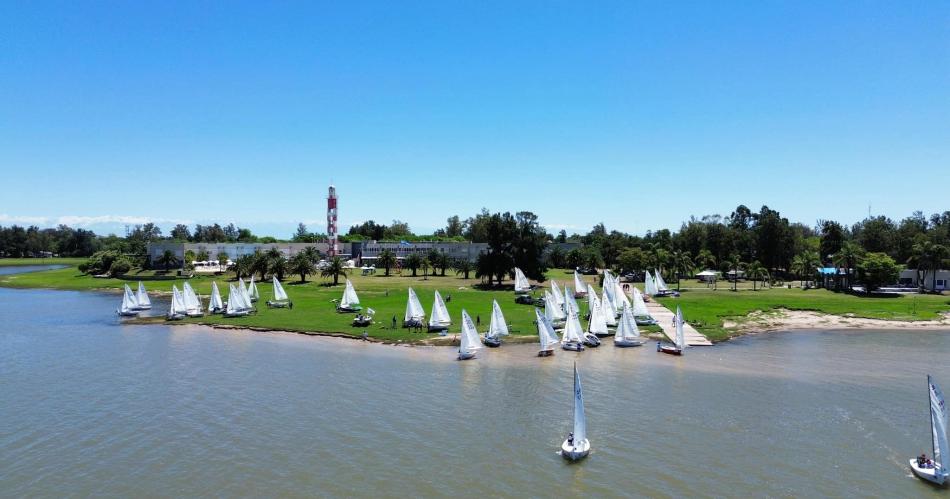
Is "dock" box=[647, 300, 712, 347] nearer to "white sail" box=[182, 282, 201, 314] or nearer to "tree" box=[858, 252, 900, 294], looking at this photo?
"tree" box=[858, 252, 900, 294]

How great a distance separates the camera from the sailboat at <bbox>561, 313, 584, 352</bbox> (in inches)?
2286

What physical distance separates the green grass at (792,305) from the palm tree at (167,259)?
11212 centimetres

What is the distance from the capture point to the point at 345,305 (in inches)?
3108

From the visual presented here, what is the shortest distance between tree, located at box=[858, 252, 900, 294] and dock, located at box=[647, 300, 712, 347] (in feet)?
129

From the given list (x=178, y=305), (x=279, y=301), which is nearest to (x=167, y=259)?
(x=279, y=301)

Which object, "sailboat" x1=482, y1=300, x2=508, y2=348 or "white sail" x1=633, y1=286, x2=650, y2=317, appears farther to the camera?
"white sail" x1=633, y1=286, x2=650, y2=317

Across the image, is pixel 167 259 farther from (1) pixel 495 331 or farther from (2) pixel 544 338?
(2) pixel 544 338

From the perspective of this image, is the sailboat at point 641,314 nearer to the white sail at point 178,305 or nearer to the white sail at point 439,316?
the white sail at point 439,316

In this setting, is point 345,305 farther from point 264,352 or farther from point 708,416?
point 708,416

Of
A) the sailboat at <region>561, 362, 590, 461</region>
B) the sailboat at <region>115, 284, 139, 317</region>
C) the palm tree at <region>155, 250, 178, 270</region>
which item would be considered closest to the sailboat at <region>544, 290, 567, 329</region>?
the sailboat at <region>561, 362, 590, 461</region>

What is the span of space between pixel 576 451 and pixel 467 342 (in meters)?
23.8

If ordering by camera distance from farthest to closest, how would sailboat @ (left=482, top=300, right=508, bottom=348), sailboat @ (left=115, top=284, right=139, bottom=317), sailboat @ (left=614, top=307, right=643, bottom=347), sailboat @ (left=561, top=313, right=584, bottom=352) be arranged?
1. sailboat @ (left=115, top=284, right=139, bottom=317)
2. sailboat @ (left=614, top=307, right=643, bottom=347)
3. sailboat @ (left=482, top=300, right=508, bottom=348)
4. sailboat @ (left=561, top=313, right=584, bottom=352)

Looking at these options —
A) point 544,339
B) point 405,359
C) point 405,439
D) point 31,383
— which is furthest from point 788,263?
point 31,383

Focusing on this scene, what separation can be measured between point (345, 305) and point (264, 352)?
70.1 ft
